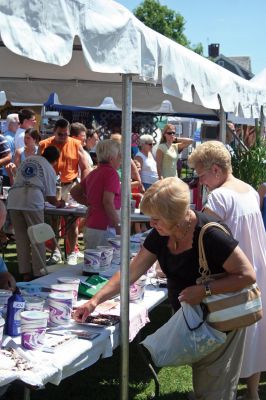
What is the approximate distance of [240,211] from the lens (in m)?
3.15

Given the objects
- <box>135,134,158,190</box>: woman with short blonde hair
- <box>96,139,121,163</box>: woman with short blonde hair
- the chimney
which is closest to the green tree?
the chimney

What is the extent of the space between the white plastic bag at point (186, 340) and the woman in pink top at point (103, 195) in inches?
84.0

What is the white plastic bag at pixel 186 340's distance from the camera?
2523mm

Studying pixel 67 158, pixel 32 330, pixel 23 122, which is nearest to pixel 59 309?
pixel 32 330

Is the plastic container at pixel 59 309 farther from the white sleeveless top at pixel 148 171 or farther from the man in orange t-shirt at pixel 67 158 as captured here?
the white sleeveless top at pixel 148 171

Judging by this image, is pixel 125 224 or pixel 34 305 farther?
pixel 125 224

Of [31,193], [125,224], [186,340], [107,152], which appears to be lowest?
[186,340]

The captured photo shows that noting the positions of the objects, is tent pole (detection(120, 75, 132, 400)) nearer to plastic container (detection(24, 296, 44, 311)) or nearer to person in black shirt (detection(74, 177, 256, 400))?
person in black shirt (detection(74, 177, 256, 400))

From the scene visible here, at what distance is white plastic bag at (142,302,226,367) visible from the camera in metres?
2.52

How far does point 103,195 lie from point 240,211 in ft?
5.75

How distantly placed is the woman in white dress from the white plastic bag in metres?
0.71

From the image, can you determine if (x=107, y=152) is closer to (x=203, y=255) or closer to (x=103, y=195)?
(x=103, y=195)

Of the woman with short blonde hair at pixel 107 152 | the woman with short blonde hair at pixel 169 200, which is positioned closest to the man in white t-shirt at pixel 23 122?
the woman with short blonde hair at pixel 107 152

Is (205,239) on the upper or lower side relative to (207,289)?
upper
